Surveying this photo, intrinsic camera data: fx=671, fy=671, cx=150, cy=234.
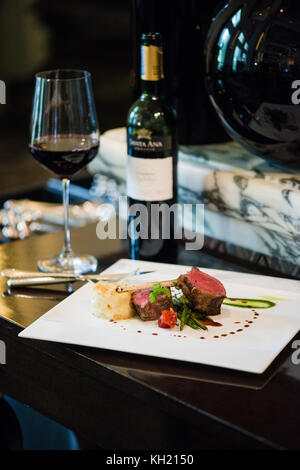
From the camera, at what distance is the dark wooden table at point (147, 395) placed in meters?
0.64

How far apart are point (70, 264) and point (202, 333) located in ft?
1.12

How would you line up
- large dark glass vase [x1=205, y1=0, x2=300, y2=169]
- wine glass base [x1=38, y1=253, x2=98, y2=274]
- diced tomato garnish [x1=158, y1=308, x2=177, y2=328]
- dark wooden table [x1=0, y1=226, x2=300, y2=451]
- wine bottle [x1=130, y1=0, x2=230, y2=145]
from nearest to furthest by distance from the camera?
dark wooden table [x1=0, y1=226, x2=300, y2=451], diced tomato garnish [x1=158, y1=308, x2=177, y2=328], large dark glass vase [x1=205, y1=0, x2=300, y2=169], wine glass base [x1=38, y1=253, x2=98, y2=274], wine bottle [x1=130, y1=0, x2=230, y2=145]

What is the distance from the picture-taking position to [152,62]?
0.98 meters

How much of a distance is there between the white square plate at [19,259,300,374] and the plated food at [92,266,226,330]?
0.01 meters

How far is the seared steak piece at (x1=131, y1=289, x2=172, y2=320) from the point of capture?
801mm

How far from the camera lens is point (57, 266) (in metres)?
1.05

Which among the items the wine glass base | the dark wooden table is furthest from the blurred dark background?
the dark wooden table

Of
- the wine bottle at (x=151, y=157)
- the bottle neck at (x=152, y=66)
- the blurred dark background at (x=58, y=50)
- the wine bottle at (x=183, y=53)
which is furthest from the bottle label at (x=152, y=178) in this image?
the blurred dark background at (x=58, y=50)

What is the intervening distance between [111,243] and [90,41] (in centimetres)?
422

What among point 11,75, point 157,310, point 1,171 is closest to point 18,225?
point 157,310

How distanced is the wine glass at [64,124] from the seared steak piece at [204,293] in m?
0.26

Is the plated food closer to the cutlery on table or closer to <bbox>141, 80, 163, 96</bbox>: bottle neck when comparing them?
the cutlery on table

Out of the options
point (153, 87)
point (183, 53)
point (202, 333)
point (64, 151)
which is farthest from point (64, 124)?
point (202, 333)

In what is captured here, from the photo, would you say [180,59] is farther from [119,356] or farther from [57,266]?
[119,356]
